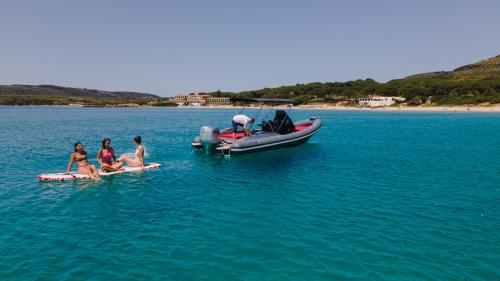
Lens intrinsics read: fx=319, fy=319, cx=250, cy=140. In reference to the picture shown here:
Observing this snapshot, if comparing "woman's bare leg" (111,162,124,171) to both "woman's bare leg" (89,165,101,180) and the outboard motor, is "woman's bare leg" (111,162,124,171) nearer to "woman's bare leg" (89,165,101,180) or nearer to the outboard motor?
"woman's bare leg" (89,165,101,180)

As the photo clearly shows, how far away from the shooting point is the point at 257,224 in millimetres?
9484

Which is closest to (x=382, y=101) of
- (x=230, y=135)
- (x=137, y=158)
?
(x=230, y=135)

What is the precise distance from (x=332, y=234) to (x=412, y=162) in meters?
13.2

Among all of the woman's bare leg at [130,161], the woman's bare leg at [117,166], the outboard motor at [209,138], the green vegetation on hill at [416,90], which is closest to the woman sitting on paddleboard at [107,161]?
the woman's bare leg at [117,166]

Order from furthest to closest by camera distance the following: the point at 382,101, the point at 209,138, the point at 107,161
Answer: the point at 382,101 < the point at 209,138 < the point at 107,161

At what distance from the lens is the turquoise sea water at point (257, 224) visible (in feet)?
22.5

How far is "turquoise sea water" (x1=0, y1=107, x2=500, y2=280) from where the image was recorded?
6.86m

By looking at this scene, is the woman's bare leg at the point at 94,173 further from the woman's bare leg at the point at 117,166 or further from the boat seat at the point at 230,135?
the boat seat at the point at 230,135

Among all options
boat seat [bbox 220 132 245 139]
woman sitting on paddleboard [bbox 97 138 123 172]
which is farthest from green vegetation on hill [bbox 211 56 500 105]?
woman sitting on paddleboard [bbox 97 138 123 172]

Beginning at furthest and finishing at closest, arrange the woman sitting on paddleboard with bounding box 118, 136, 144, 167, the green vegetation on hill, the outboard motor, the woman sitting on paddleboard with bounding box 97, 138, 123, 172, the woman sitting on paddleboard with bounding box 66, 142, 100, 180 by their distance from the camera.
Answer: the green vegetation on hill < the outboard motor < the woman sitting on paddleboard with bounding box 118, 136, 144, 167 < the woman sitting on paddleboard with bounding box 97, 138, 123, 172 < the woman sitting on paddleboard with bounding box 66, 142, 100, 180

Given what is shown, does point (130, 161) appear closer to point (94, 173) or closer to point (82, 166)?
point (94, 173)

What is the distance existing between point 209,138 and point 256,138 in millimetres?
A: 3158

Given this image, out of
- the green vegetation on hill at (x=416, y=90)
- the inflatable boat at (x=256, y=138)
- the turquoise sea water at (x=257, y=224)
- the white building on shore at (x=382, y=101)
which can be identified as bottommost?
the turquoise sea water at (x=257, y=224)

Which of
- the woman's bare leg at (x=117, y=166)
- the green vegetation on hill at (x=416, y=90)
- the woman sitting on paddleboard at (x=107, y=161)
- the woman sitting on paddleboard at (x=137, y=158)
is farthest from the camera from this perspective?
the green vegetation on hill at (x=416, y=90)
